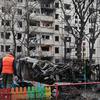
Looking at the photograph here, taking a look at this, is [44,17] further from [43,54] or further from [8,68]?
[8,68]

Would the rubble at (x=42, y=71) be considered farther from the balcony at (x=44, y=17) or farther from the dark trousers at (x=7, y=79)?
the balcony at (x=44, y=17)

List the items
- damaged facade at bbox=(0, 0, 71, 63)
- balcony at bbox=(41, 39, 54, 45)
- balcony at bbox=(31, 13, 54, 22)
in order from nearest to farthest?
damaged facade at bbox=(0, 0, 71, 63) → balcony at bbox=(31, 13, 54, 22) → balcony at bbox=(41, 39, 54, 45)

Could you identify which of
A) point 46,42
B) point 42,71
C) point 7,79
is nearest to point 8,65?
point 7,79

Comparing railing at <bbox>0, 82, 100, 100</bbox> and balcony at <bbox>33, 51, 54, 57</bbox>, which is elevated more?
railing at <bbox>0, 82, 100, 100</bbox>

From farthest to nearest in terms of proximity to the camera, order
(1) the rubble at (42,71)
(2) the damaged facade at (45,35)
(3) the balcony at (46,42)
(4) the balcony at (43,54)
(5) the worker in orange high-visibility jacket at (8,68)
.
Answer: (3) the balcony at (46,42) < (4) the balcony at (43,54) < (2) the damaged facade at (45,35) < (1) the rubble at (42,71) < (5) the worker in orange high-visibility jacket at (8,68)

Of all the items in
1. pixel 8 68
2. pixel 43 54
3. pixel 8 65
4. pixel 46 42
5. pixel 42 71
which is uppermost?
pixel 8 65

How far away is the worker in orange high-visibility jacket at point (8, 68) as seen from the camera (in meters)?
14.6

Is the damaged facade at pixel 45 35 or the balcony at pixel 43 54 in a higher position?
the damaged facade at pixel 45 35

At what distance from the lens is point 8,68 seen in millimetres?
14680

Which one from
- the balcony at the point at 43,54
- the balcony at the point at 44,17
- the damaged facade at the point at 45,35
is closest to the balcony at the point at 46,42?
the damaged facade at the point at 45,35

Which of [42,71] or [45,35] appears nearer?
[42,71]

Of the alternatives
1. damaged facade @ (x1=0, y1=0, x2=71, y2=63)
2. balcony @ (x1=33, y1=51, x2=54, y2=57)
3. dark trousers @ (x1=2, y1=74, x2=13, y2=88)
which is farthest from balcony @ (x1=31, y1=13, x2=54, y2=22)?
dark trousers @ (x1=2, y1=74, x2=13, y2=88)

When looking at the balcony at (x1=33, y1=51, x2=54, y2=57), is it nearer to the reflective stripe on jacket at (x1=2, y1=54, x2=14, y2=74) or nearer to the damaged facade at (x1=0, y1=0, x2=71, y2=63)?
the damaged facade at (x1=0, y1=0, x2=71, y2=63)

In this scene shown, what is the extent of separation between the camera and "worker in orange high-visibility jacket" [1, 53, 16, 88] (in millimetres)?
14633
